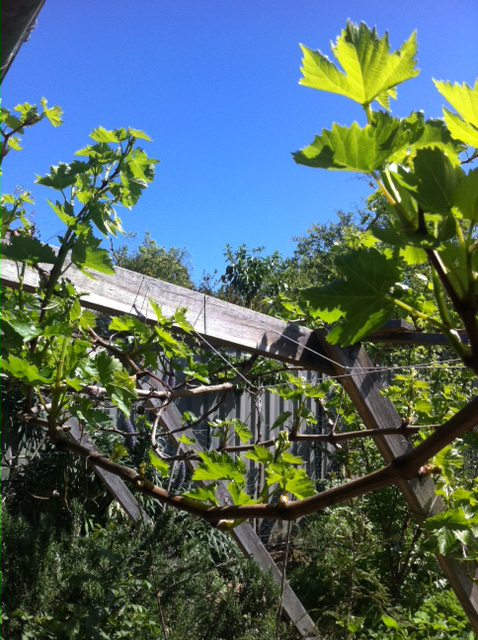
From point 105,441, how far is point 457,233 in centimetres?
549

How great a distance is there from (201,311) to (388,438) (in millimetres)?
875

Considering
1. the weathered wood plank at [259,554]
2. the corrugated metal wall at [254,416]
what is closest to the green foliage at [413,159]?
the weathered wood plank at [259,554]

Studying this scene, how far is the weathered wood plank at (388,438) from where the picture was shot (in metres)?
2.32

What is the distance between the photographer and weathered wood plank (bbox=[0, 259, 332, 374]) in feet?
6.52

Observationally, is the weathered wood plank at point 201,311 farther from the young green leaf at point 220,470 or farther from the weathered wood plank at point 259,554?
the young green leaf at point 220,470

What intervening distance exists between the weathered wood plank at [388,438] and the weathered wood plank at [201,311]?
0.36 feet

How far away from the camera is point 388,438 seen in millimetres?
2455

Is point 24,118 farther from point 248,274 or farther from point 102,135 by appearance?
point 248,274

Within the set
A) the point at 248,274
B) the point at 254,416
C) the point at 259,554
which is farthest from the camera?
the point at 248,274

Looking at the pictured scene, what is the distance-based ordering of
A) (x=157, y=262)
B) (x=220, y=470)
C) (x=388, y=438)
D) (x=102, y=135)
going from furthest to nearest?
(x=157, y=262) → (x=388, y=438) → (x=102, y=135) → (x=220, y=470)

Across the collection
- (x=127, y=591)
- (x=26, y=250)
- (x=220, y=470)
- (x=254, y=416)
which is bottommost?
(x=127, y=591)

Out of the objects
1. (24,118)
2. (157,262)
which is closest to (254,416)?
(24,118)

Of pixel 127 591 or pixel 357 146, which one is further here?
pixel 127 591

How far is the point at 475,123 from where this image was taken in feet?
1.24
